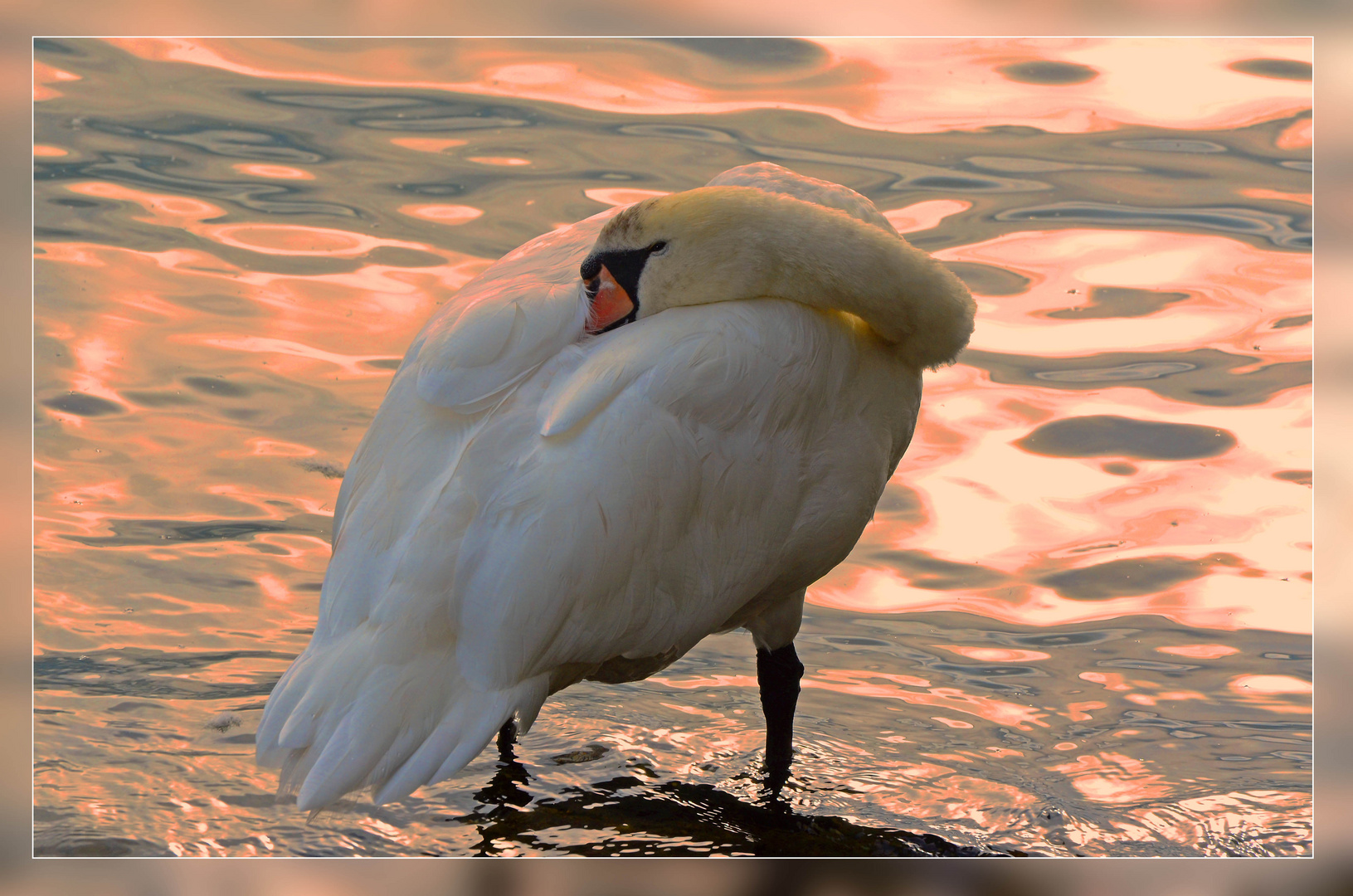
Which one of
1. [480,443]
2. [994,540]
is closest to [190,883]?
[480,443]

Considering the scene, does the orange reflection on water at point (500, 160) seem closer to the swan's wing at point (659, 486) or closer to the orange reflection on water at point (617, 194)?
the orange reflection on water at point (617, 194)

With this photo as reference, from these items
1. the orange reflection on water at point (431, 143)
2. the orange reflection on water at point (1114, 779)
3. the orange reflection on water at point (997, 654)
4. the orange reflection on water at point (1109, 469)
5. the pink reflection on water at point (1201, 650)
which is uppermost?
the orange reflection on water at point (431, 143)

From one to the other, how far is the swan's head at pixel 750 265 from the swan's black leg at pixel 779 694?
0.87 meters

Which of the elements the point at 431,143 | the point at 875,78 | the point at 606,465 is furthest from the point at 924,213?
the point at 606,465

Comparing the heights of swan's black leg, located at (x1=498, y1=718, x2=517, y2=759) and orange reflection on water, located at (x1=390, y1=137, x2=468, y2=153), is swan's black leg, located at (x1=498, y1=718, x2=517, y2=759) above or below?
below

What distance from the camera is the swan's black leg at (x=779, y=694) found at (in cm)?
374

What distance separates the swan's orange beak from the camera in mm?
3203

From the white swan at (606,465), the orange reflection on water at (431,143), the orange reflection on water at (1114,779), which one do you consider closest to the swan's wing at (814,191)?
the white swan at (606,465)

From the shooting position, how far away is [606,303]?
3.22 m

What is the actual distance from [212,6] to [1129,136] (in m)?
3.57

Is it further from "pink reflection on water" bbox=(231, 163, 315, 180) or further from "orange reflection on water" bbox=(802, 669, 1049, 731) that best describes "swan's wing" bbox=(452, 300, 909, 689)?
"pink reflection on water" bbox=(231, 163, 315, 180)

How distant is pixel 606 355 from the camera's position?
3029 mm

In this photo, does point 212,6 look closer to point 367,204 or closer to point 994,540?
point 994,540

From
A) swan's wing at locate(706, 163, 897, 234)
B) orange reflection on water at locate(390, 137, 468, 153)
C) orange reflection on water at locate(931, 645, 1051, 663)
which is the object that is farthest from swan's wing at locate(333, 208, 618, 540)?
orange reflection on water at locate(390, 137, 468, 153)
